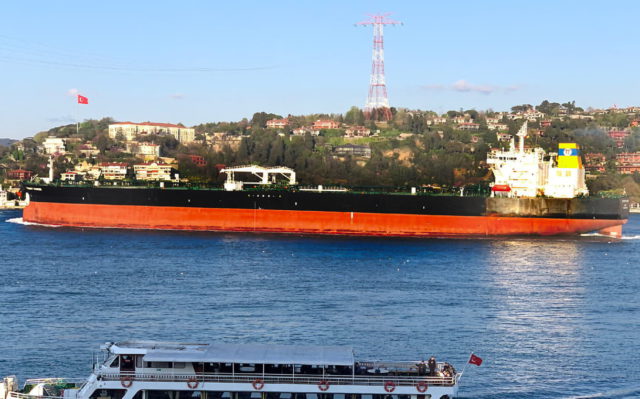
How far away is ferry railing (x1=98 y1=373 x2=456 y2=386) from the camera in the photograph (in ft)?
69.2

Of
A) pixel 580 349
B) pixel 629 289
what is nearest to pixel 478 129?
pixel 629 289

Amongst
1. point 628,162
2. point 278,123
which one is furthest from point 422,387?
point 278,123

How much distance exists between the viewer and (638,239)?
2606 inches

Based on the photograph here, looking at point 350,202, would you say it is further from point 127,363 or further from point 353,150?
point 353,150

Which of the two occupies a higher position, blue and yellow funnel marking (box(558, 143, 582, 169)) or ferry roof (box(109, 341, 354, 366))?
blue and yellow funnel marking (box(558, 143, 582, 169))

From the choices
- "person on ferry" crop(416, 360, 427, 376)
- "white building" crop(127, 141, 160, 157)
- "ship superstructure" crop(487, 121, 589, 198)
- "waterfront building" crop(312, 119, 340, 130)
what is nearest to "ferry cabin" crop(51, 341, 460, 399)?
"person on ferry" crop(416, 360, 427, 376)

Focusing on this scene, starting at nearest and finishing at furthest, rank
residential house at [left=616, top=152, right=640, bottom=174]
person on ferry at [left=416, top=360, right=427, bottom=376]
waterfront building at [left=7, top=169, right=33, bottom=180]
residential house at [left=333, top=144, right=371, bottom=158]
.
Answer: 1. person on ferry at [left=416, top=360, right=427, bottom=376]
2. residential house at [left=616, top=152, right=640, bottom=174]
3. waterfront building at [left=7, top=169, right=33, bottom=180]
4. residential house at [left=333, top=144, right=371, bottom=158]

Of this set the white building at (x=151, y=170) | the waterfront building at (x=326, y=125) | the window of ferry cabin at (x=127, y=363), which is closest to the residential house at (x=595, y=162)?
the waterfront building at (x=326, y=125)

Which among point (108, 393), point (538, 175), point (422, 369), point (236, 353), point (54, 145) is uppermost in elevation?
point (54, 145)

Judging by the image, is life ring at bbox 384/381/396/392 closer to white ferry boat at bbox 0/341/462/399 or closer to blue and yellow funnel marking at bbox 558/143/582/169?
white ferry boat at bbox 0/341/462/399

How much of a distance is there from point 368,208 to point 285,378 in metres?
43.0

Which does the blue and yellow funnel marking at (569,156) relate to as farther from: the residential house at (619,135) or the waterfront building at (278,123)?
the waterfront building at (278,123)

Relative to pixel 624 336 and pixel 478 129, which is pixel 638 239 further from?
pixel 478 129

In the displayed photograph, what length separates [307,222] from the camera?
64.4 m
